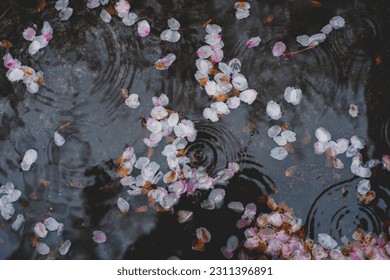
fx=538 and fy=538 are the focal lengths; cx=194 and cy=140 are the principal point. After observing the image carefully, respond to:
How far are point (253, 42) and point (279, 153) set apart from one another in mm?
661

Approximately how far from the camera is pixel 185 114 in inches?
120

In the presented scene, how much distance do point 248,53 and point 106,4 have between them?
88 centimetres

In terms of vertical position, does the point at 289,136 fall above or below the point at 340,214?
above

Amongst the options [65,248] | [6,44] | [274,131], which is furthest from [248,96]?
[6,44]

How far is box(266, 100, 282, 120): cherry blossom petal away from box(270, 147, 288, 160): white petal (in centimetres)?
18

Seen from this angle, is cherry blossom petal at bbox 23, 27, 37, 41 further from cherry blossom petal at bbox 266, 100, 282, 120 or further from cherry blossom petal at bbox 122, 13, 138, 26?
cherry blossom petal at bbox 266, 100, 282, 120

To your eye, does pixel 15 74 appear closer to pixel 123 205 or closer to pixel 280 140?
pixel 123 205

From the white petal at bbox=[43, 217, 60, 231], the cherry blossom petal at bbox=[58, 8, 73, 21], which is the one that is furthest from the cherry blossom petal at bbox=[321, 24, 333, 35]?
the white petal at bbox=[43, 217, 60, 231]

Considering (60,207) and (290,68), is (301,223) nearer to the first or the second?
(290,68)

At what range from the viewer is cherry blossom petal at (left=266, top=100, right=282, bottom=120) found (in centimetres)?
305

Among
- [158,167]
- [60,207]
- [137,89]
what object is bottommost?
[60,207]

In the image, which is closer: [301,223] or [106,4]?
[301,223]

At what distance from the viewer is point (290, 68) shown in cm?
310

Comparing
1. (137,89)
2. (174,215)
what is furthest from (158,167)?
(137,89)
